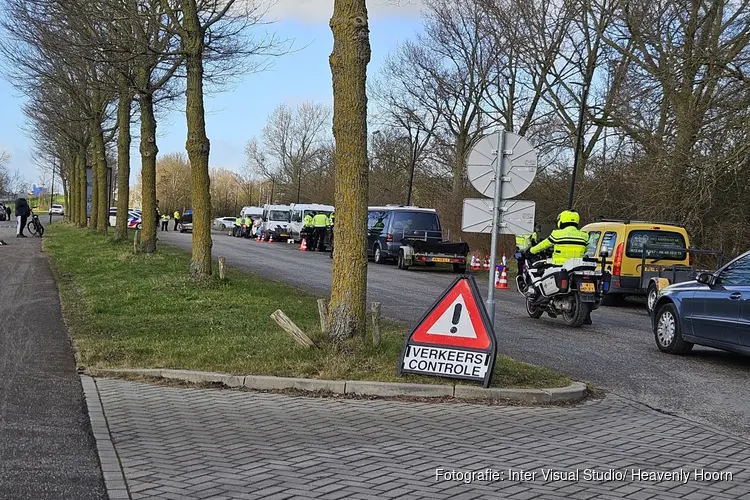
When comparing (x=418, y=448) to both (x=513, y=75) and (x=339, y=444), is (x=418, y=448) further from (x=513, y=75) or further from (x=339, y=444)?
(x=513, y=75)

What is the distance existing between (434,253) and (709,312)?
54.1 feet

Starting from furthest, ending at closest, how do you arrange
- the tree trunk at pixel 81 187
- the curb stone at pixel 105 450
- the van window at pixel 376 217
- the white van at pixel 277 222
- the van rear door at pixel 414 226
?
the white van at pixel 277 222
the tree trunk at pixel 81 187
the van window at pixel 376 217
the van rear door at pixel 414 226
the curb stone at pixel 105 450

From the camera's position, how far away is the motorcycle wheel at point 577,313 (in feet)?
44.7

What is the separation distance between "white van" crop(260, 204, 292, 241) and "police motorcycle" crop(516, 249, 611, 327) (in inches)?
1386

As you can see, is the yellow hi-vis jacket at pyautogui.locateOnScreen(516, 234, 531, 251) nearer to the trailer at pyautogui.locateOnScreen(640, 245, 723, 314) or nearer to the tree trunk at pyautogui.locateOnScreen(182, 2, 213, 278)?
the trailer at pyautogui.locateOnScreen(640, 245, 723, 314)

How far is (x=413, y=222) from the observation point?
28641mm

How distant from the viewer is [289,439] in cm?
607

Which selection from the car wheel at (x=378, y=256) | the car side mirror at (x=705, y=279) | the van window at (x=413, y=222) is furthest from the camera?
the car wheel at (x=378, y=256)

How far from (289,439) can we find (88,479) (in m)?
1.54

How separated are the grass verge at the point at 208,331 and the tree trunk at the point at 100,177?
17.6 metres

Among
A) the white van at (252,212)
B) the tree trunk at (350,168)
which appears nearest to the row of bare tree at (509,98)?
the tree trunk at (350,168)

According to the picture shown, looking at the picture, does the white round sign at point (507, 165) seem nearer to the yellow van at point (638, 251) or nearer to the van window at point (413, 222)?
the yellow van at point (638, 251)

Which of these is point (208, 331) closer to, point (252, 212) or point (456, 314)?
point (456, 314)

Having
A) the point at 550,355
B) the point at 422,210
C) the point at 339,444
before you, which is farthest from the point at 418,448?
the point at 422,210
